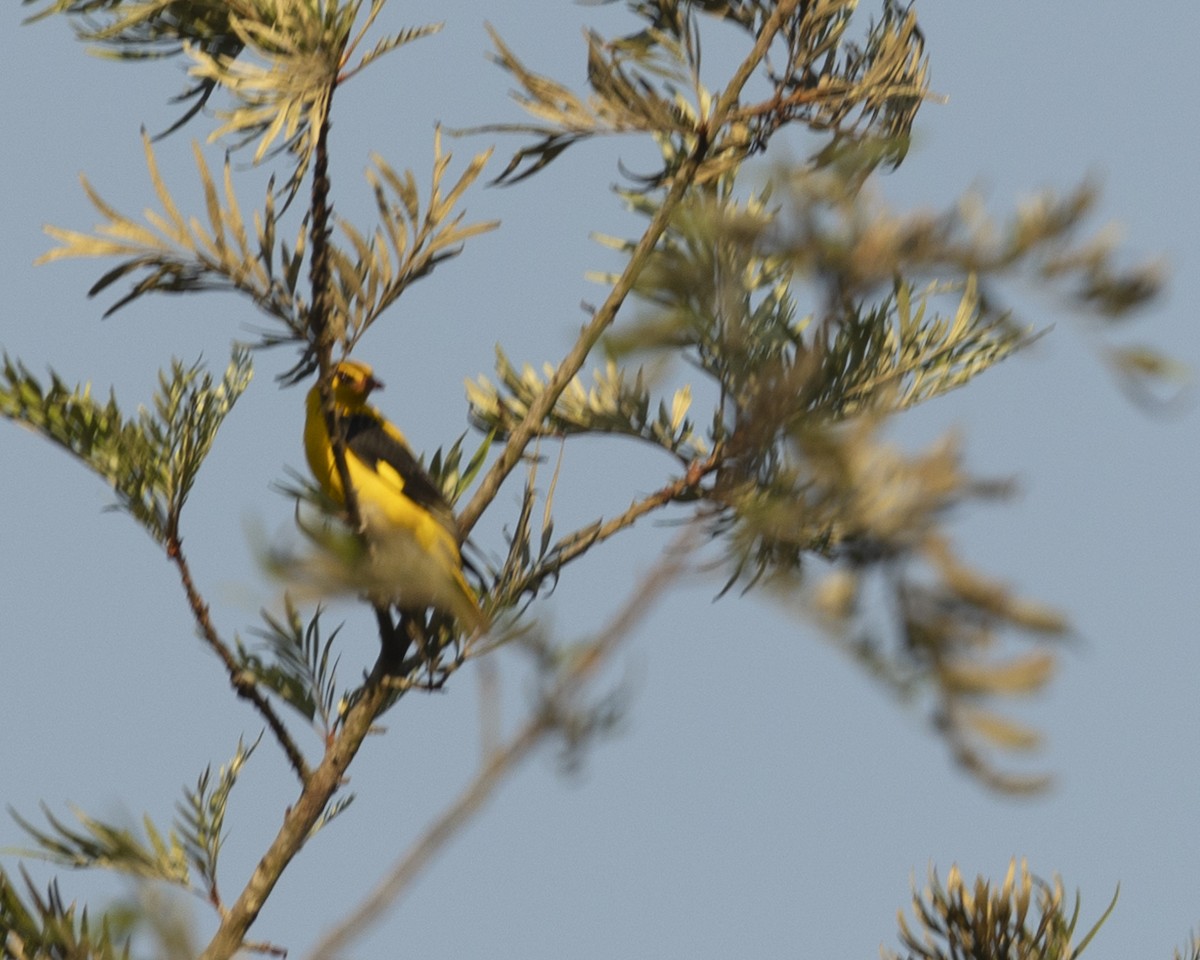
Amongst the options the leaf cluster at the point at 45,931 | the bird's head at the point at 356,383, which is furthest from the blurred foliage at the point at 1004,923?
the bird's head at the point at 356,383

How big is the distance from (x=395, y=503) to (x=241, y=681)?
0.75 meters

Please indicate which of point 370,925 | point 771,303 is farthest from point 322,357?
point 370,925

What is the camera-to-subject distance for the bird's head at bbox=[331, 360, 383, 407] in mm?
4305

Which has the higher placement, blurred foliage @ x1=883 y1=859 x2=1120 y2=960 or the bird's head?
the bird's head

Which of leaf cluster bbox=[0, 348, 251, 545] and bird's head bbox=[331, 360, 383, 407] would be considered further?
bird's head bbox=[331, 360, 383, 407]

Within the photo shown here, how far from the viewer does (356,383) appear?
4.40m

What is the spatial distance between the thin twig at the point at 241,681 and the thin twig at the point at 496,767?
108cm

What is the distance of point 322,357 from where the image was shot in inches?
72.2

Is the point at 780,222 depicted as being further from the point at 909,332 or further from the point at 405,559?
the point at 909,332

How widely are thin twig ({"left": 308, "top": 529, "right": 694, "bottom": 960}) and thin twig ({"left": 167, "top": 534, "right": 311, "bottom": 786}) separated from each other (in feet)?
3.54

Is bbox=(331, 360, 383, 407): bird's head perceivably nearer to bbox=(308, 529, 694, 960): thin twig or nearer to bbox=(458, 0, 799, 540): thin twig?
bbox=(458, 0, 799, 540): thin twig

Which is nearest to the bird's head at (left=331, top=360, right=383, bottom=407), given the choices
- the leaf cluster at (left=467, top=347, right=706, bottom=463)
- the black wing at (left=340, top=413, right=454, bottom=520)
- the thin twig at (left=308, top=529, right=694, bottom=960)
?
the black wing at (left=340, top=413, right=454, bottom=520)

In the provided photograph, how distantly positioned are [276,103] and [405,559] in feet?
2.90

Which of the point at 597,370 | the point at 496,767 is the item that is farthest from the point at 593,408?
the point at 496,767
